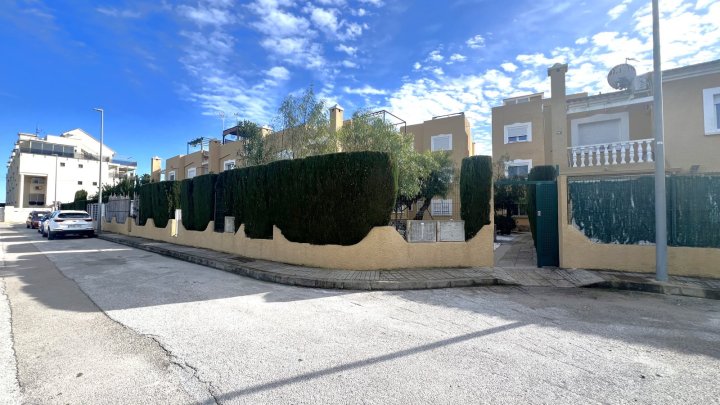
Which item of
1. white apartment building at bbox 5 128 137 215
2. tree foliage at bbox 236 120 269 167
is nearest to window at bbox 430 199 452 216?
tree foliage at bbox 236 120 269 167

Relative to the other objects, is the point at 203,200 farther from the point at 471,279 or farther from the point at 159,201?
the point at 471,279

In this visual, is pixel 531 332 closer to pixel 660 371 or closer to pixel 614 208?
pixel 660 371

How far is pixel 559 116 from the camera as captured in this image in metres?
13.2

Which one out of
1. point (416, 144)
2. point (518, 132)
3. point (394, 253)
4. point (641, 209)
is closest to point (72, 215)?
point (394, 253)

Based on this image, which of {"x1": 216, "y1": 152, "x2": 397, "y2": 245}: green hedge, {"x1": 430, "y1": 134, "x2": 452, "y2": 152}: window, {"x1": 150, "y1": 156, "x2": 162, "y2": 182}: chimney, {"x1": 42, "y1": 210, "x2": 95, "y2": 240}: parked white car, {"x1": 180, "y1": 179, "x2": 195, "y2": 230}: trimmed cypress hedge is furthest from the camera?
{"x1": 150, "y1": 156, "x2": 162, "y2": 182}: chimney

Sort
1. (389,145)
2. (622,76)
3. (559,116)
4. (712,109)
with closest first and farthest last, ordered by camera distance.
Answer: (712,109) < (389,145) < (559,116) < (622,76)

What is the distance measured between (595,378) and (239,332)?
3947 mm

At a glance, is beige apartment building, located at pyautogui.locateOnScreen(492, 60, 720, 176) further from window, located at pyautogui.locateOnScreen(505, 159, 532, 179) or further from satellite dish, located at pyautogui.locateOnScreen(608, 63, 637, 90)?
window, located at pyautogui.locateOnScreen(505, 159, 532, 179)

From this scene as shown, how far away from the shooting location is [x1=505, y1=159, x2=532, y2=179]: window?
22.1 meters

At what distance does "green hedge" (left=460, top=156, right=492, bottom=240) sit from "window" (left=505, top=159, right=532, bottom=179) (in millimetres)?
14492

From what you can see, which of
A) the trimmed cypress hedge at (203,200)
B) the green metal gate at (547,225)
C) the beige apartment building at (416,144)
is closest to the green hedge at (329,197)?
the trimmed cypress hedge at (203,200)

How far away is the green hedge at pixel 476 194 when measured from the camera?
8.70 m

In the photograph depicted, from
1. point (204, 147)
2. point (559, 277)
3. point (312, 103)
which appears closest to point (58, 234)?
point (204, 147)

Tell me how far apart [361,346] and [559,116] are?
515 inches
